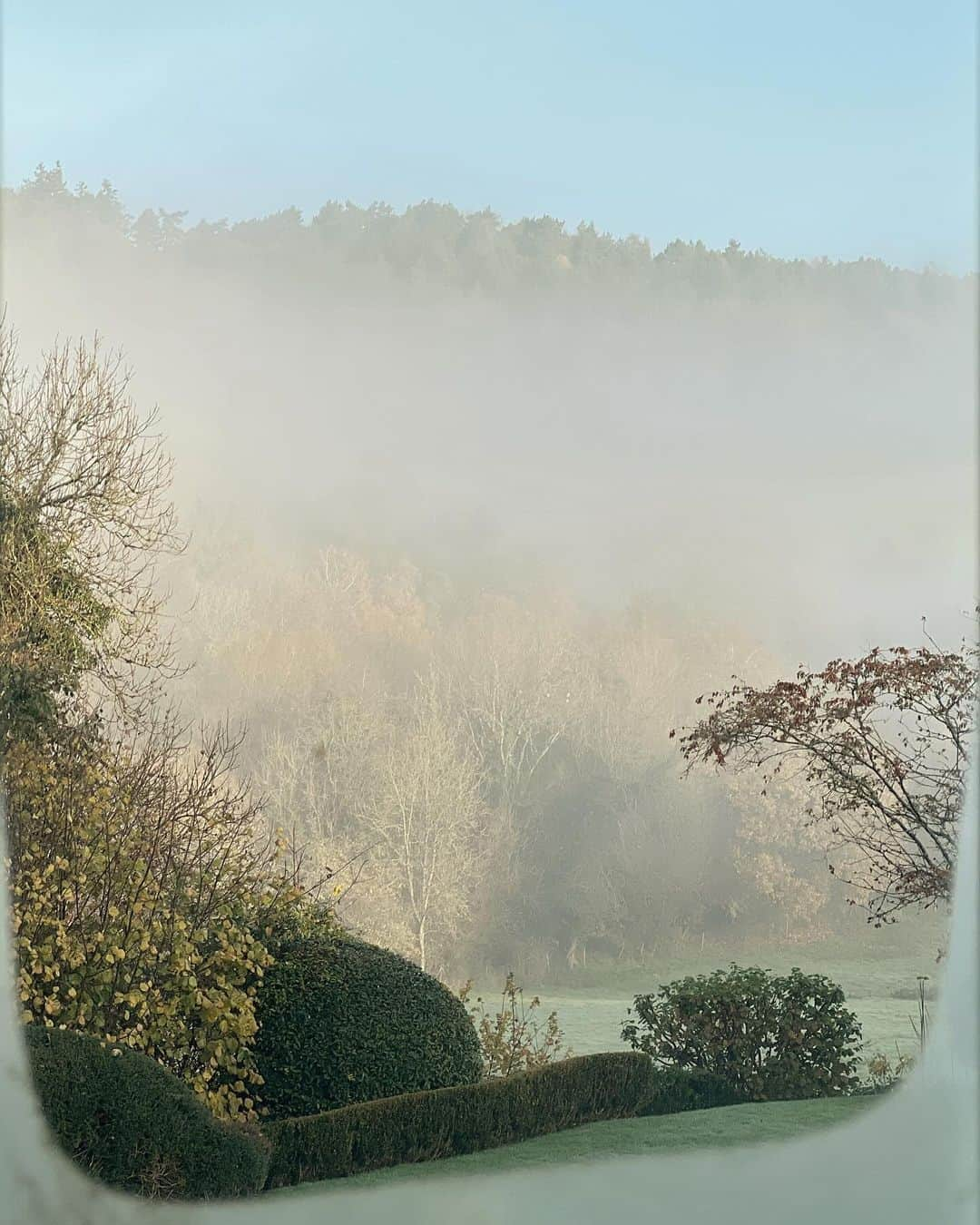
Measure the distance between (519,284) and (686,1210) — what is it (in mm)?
11121

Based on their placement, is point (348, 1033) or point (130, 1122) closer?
point (130, 1122)

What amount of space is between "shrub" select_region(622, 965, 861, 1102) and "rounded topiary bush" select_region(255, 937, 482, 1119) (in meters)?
1.83

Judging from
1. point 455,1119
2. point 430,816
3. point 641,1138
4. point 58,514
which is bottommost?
point 641,1138

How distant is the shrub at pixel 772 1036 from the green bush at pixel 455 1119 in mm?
771

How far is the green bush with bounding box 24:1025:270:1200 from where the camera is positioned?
3932mm

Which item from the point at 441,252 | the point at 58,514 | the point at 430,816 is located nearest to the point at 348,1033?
the point at 58,514

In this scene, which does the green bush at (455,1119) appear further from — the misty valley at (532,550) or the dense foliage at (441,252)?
the dense foliage at (441,252)

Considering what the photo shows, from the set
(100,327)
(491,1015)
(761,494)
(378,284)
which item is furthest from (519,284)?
(491,1015)

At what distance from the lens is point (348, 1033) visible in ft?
17.4

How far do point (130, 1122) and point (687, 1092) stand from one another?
3.33 m

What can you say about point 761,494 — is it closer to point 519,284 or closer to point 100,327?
point 519,284

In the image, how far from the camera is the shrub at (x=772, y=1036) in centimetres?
676

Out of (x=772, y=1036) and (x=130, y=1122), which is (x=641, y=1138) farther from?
(x=130, y=1122)

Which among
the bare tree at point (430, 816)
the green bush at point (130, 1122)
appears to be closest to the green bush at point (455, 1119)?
the green bush at point (130, 1122)
